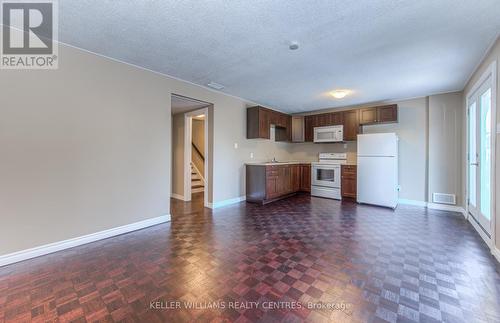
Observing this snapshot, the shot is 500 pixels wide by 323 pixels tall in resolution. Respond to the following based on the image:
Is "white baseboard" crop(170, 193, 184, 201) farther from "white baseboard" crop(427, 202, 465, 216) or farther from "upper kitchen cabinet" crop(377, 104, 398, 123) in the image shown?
"white baseboard" crop(427, 202, 465, 216)

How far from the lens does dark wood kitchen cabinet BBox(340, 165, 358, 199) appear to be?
17.6 feet

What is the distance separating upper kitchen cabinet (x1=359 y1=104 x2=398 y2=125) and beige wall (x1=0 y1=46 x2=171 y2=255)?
463 cm

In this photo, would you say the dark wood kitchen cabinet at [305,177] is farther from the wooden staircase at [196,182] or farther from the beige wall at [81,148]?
the beige wall at [81,148]

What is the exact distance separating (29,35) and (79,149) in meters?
1.36

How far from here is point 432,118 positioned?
4719mm

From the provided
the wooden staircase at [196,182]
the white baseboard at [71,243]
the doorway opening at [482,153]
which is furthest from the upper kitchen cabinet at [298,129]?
the white baseboard at [71,243]

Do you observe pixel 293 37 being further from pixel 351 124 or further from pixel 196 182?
pixel 196 182

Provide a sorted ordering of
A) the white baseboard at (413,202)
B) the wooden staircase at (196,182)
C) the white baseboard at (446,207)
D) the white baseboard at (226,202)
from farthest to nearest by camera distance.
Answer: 1. the wooden staircase at (196,182)
2. the white baseboard at (413,202)
3. the white baseboard at (226,202)
4. the white baseboard at (446,207)

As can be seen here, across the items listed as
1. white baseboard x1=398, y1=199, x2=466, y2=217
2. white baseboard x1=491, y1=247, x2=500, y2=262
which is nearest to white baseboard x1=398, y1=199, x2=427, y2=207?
white baseboard x1=398, y1=199, x2=466, y2=217

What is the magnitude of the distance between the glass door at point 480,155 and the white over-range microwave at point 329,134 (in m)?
2.43

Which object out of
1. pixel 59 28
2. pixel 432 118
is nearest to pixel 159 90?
pixel 59 28

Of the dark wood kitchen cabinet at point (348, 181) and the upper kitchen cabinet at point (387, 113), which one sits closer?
the upper kitchen cabinet at point (387, 113)

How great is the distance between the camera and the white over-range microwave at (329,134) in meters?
5.77

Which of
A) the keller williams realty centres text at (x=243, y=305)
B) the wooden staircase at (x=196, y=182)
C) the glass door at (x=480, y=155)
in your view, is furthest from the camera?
the wooden staircase at (x=196, y=182)
